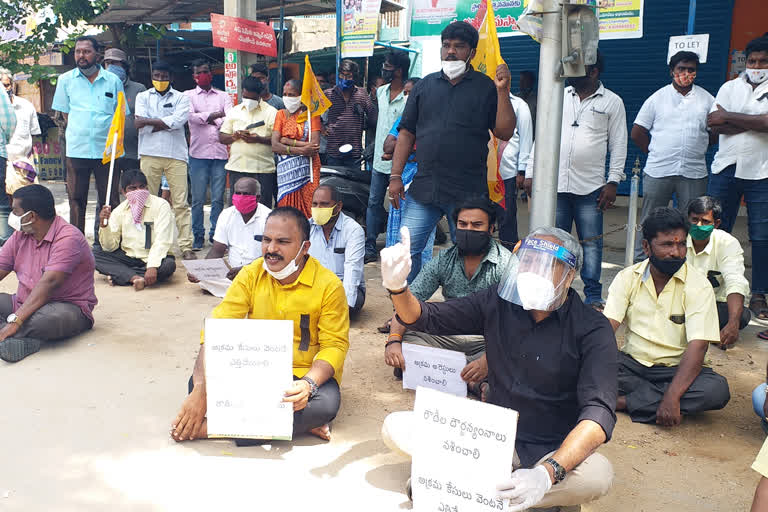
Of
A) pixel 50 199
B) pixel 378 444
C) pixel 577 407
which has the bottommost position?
pixel 378 444

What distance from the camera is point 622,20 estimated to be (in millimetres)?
7172

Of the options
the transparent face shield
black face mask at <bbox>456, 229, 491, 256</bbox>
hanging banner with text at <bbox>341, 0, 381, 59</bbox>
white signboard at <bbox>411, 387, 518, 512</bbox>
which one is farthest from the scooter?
white signboard at <bbox>411, 387, 518, 512</bbox>

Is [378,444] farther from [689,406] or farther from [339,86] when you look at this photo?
[339,86]

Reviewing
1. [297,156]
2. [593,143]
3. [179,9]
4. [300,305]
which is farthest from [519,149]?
[179,9]

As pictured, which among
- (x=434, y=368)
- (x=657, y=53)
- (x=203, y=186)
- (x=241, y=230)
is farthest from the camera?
(x=657, y=53)

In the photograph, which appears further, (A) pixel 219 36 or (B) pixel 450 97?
(A) pixel 219 36

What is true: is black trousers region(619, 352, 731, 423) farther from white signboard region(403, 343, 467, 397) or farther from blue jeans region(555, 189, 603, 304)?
blue jeans region(555, 189, 603, 304)

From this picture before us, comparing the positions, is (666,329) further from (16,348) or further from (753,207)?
(16,348)

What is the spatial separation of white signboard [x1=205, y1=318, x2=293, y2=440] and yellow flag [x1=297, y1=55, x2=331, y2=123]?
4.33 meters

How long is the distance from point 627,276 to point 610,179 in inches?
78.2

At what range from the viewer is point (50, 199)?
5.16 m

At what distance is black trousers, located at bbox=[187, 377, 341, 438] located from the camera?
3.76 meters

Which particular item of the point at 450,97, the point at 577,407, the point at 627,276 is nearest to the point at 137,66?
the point at 450,97

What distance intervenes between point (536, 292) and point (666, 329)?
1.68 meters
